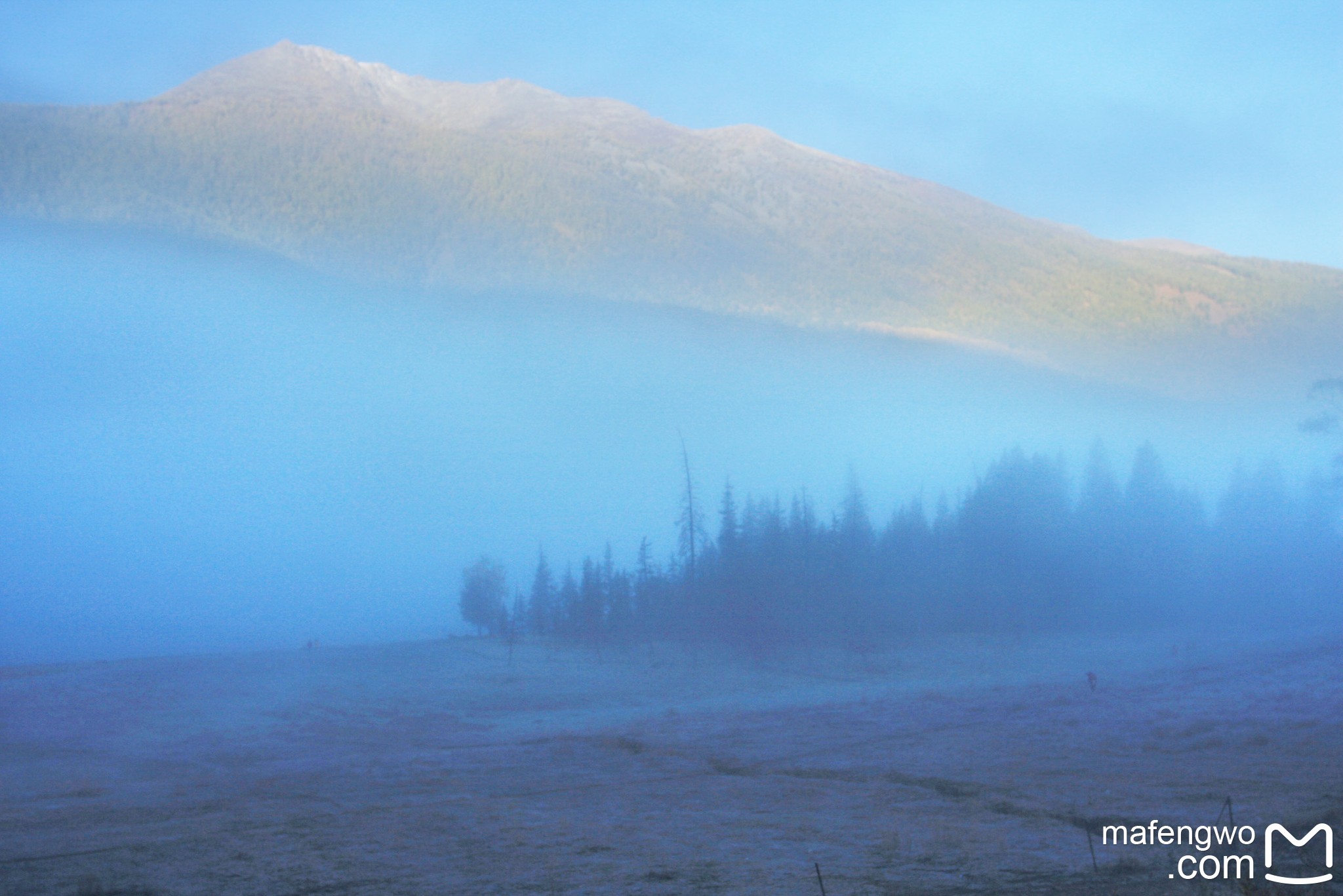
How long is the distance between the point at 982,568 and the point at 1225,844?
5025 centimetres

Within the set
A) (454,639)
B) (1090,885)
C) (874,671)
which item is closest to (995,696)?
(874,671)

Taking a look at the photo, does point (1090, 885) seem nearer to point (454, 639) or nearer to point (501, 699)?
point (501, 699)

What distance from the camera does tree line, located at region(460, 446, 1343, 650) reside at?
5331 centimetres

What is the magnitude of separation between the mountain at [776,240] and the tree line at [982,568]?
227 ft

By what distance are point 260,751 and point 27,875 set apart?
44.5ft

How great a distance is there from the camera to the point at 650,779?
18469 millimetres

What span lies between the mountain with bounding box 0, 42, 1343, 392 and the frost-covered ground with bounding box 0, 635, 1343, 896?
114178 millimetres

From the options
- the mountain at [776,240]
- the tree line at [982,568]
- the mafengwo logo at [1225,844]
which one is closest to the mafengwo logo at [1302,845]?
the mafengwo logo at [1225,844]

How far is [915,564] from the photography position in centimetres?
5878

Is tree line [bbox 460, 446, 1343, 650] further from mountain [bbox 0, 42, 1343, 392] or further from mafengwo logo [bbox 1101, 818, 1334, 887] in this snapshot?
mountain [bbox 0, 42, 1343, 392]

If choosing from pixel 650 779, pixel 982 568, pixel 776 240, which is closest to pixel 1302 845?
pixel 650 779

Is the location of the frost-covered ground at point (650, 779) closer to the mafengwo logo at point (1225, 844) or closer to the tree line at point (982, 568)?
the mafengwo logo at point (1225, 844)

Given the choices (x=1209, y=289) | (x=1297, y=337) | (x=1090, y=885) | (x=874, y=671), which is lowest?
(x=874, y=671)

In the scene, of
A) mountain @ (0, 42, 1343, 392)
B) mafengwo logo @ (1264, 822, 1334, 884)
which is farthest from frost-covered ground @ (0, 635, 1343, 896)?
mountain @ (0, 42, 1343, 392)
